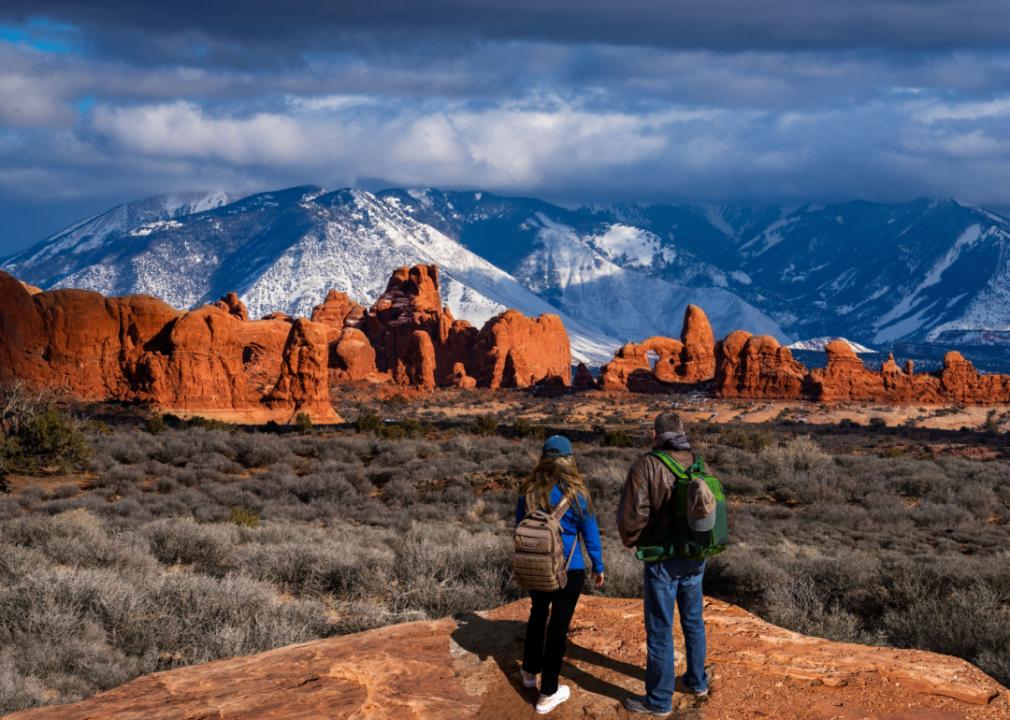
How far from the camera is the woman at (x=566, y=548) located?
7156mm

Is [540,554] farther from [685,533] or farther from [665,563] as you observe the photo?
[685,533]

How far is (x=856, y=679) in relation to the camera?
23.0 feet

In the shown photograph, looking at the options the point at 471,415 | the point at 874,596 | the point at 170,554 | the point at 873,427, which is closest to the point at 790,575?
Answer: the point at 874,596

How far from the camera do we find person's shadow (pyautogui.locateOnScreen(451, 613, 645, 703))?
23.7 feet

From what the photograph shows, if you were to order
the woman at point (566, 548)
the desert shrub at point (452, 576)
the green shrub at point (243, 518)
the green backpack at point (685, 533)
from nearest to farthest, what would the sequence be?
1. the green backpack at point (685, 533)
2. the woman at point (566, 548)
3. the desert shrub at point (452, 576)
4. the green shrub at point (243, 518)

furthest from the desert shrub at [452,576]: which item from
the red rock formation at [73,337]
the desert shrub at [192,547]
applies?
the red rock formation at [73,337]

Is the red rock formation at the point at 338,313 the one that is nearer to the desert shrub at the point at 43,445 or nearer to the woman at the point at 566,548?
the desert shrub at the point at 43,445

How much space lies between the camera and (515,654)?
7.66m

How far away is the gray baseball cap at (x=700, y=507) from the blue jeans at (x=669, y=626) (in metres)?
0.38

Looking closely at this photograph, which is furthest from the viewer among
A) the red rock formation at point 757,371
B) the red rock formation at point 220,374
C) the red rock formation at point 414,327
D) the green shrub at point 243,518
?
the red rock formation at point 414,327

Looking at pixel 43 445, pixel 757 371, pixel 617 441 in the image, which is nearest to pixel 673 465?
pixel 43 445

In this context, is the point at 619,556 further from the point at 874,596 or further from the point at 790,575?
the point at 874,596

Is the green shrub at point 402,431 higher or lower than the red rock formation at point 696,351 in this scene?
lower

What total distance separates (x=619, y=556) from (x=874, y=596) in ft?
10.4
